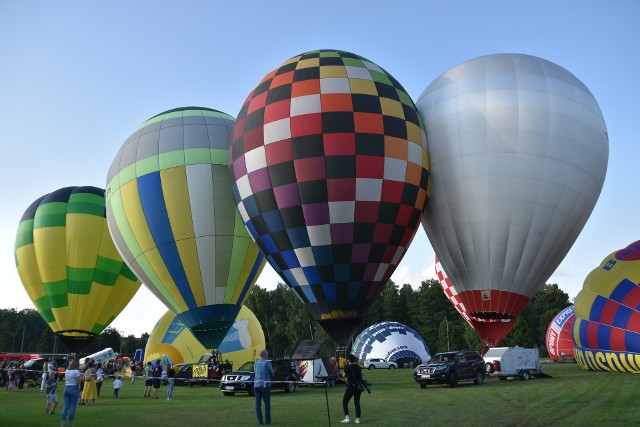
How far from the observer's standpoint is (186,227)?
67.1ft

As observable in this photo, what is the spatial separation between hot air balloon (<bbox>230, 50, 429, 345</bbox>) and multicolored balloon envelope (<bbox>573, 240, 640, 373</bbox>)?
8.28 m

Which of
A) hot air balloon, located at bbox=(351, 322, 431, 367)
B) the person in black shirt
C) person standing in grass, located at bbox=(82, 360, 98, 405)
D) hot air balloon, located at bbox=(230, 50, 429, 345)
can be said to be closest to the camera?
the person in black shirt

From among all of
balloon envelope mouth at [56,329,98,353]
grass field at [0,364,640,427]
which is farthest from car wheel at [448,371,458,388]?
balloon envelope mouth at [56,329,98,353]

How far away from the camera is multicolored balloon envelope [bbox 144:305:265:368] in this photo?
2773 centimetres

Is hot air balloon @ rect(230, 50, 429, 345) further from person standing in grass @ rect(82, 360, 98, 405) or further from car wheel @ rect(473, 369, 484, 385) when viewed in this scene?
person standing in grass @ rect(82, 360, 98, 405)

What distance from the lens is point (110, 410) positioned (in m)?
13.9

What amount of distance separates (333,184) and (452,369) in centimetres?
733

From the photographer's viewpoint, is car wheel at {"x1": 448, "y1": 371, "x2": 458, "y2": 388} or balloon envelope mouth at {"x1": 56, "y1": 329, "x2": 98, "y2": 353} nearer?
car wheel at {"x1": 448, "y1": 371, "x2": 458, "y2": 388}

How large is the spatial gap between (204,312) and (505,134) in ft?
40.7

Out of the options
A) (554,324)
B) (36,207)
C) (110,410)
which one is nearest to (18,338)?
(36,207)

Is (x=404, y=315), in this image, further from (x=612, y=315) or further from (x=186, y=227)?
(x=186, y=227)

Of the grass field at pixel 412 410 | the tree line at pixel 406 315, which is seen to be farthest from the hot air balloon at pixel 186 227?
the tree line at pixel 406 315

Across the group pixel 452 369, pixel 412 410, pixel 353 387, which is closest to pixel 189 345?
pixel 452 369

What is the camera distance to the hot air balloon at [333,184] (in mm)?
17156
